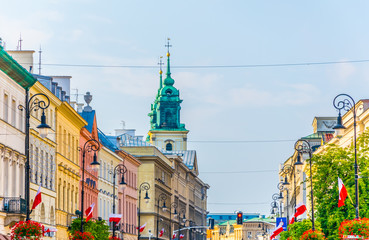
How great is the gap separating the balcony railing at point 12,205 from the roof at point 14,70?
604cm

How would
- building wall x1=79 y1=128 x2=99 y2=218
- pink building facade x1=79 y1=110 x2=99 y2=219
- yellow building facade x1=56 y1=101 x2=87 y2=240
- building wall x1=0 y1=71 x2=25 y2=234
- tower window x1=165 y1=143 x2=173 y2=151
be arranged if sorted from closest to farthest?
building wall x1=0 y1=71 x2=25 y2=234, yellow building facade x1=56 y1=101 x2=87 y2=240, building wall x1=79 y1=128 x2=99 y2=218, pink building facade x1=79 y1=110 x2=99 y2=219, tower window x1=165 y1=143 x2=173 y2=151

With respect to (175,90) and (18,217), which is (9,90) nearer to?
(18,217)

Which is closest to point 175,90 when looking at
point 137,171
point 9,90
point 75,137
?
point 137,171

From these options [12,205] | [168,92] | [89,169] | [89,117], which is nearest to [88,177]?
[89,169]

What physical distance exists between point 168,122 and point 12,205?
134m

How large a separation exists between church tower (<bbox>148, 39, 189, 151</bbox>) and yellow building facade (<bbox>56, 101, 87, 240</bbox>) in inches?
4166

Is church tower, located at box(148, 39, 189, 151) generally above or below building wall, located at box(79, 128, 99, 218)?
above

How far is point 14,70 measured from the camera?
50.4m

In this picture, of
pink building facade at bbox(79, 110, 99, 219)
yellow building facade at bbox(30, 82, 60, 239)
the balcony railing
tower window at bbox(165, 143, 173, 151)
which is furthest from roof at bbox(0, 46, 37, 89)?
tower window at bbox(165, 143, 173, 151)

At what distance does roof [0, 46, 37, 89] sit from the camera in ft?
155

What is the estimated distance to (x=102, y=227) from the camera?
208 ft

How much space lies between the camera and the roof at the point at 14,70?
47219 millimetres

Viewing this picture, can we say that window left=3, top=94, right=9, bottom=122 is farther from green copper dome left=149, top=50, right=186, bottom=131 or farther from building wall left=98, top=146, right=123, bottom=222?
green copper dome left=149, top=50, right=186, bottom=131

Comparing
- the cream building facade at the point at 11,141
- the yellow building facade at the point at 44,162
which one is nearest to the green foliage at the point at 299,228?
the yellow building facade at the point at 44,162
